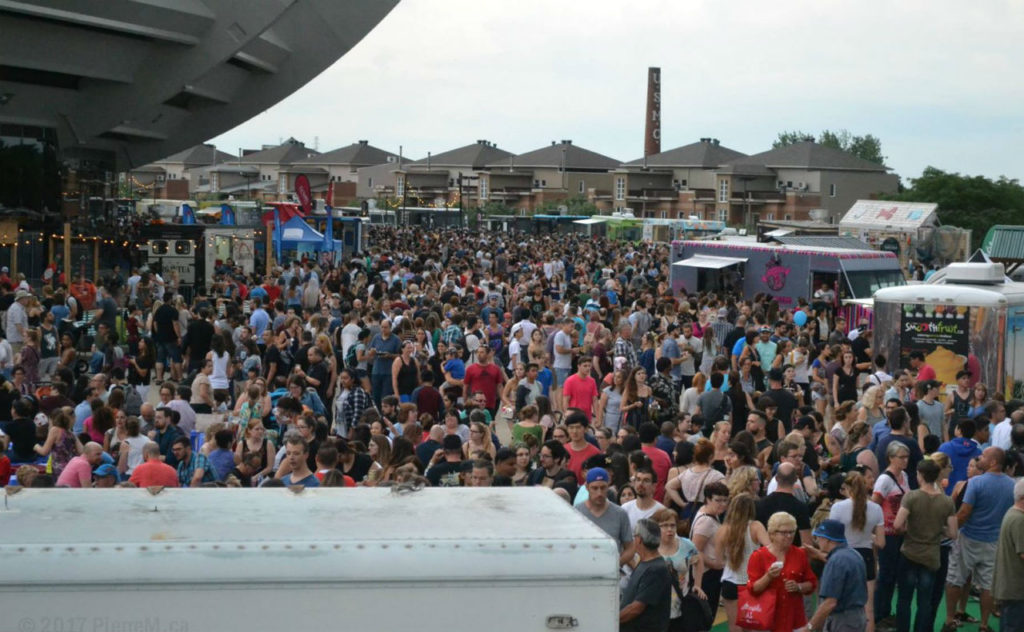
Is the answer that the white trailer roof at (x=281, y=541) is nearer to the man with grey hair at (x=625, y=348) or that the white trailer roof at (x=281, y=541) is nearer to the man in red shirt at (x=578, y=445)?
the man in red shirt at (x=578, y=445)

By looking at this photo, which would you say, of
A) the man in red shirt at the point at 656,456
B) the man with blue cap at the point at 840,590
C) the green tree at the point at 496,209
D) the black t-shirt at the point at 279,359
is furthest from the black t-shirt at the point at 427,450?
the green tree at the point at 496,209

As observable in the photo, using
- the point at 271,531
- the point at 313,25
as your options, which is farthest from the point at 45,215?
the point at 271,531

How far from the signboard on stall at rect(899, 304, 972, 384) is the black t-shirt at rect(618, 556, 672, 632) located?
1064 cm

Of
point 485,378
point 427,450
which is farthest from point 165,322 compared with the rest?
point 427,450

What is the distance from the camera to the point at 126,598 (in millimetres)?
5152

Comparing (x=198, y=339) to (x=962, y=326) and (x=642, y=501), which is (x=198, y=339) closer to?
(x=962, y=326)

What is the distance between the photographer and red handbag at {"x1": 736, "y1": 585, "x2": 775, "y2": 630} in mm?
7523

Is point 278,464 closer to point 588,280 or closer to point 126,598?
point 126,598

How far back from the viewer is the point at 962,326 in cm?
1725

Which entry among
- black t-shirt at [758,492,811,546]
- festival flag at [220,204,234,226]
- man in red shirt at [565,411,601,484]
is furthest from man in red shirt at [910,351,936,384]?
festival flag at [220,204,234,226]

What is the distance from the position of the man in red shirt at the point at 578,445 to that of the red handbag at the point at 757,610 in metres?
2.63

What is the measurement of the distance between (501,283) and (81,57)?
58.8 feet

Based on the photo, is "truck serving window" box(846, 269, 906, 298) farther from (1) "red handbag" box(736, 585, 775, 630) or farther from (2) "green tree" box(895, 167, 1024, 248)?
(2) "green tree" box(895, 167, 1024, 248)

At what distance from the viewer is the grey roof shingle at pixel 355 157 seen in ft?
452
